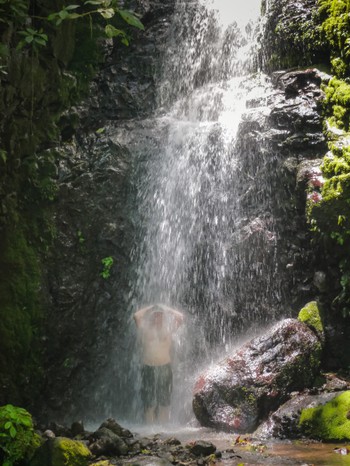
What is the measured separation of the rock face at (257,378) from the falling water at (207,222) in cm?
88

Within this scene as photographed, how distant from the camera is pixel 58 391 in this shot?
741 centimetres

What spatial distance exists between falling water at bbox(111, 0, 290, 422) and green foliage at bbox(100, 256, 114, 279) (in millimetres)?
521

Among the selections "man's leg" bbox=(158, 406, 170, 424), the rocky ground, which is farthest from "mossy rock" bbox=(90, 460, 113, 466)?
"man's leg" bbox=(158, 406, 170, 424)

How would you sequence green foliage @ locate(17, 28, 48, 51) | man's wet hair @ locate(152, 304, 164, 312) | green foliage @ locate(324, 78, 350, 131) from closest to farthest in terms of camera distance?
green foliage @ locate(17, 28, 48, 51)
man's wet hair @ locate(152, 304, 164, 312)
green foliage @ locate(324, 78, 350, 131)

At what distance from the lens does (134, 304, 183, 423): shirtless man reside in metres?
6.84

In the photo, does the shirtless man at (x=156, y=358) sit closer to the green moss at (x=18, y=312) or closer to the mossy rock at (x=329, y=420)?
the green moss at (x=18, y=312)

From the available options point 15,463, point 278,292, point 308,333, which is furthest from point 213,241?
point 15,463

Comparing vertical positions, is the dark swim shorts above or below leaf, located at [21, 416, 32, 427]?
above

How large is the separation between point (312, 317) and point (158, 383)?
2.59m

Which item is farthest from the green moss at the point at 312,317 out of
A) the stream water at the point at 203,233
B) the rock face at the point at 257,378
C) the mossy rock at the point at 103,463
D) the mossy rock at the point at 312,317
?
the mossy rock at the point at 103,463

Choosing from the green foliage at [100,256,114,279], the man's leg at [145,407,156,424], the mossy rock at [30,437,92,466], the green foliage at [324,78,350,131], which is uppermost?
the green foliage at [324,78,350,131]

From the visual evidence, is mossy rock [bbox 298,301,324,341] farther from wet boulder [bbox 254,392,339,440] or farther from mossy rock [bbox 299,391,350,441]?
mossy rock [bbox 299,391,350,441]

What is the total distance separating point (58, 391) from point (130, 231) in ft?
9.90

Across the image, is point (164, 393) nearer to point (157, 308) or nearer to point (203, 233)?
point (157, 308)
